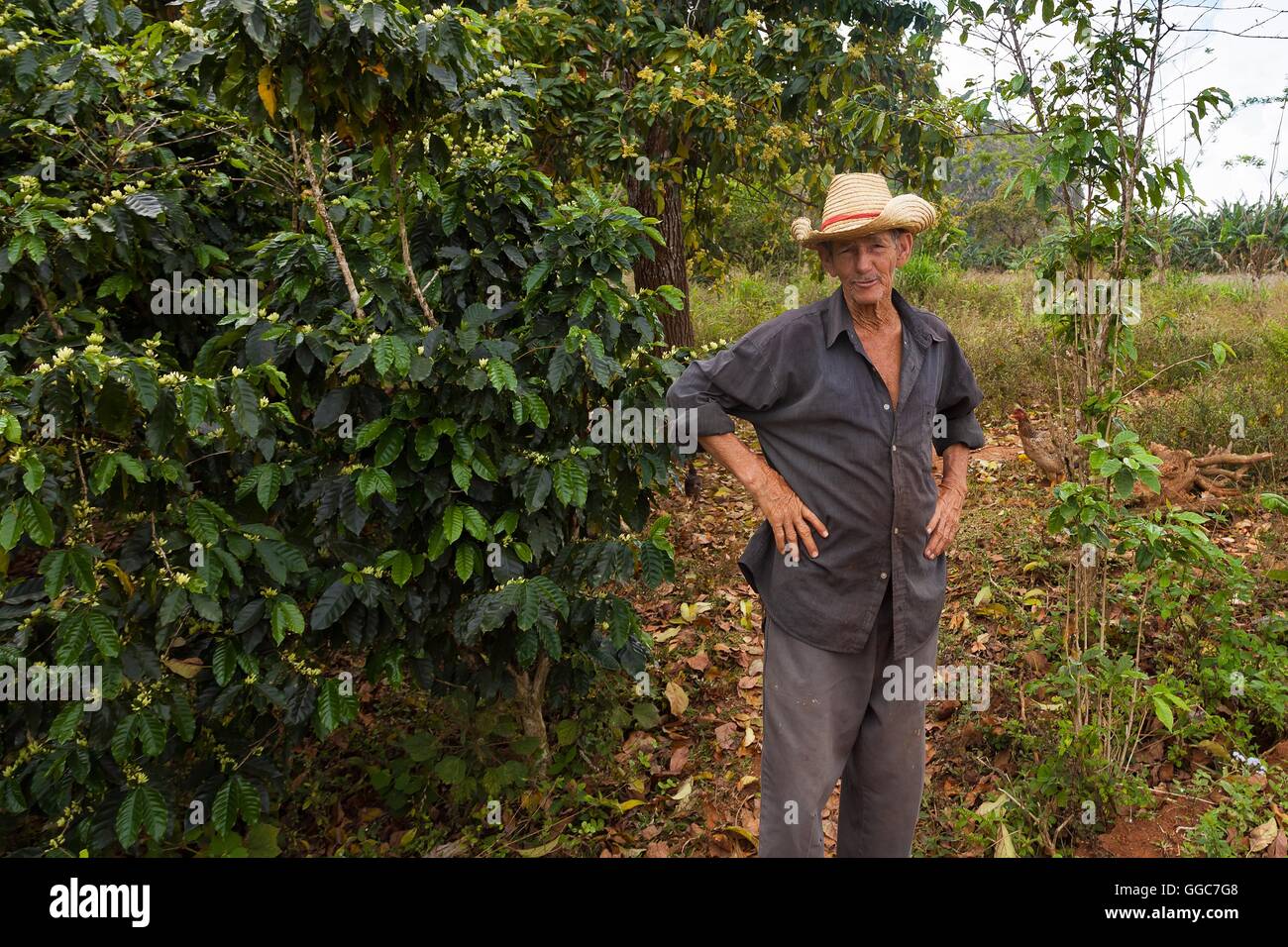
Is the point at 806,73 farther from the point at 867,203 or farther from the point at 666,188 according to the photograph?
the point at 867,203

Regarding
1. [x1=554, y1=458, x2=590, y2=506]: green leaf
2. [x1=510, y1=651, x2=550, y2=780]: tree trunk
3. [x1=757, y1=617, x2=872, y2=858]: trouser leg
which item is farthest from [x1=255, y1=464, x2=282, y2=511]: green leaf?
[x1=757, y1=617, x2=872, y2=858]: trouser leg

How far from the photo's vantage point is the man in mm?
2318

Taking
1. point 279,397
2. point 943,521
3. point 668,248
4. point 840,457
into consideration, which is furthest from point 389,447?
point 668,248

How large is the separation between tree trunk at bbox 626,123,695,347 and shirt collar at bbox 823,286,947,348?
3.52 m

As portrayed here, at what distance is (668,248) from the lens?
20.1ft

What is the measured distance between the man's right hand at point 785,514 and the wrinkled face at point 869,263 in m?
0.54

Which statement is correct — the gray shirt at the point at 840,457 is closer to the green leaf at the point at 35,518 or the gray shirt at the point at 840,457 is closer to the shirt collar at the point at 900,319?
the shirt collar at the point at 900,319

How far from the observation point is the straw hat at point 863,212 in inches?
88.0

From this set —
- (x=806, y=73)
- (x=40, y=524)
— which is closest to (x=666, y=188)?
(x=806, y=73)

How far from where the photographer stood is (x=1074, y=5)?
3.02 meters

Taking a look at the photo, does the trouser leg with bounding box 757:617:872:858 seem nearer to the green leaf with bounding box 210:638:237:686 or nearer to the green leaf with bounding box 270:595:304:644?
the green leaf with bounding box 270:595:304:644

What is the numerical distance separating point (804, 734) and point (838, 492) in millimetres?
657

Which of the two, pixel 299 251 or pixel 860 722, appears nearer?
pixel 860 722

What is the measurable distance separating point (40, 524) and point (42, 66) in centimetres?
158
